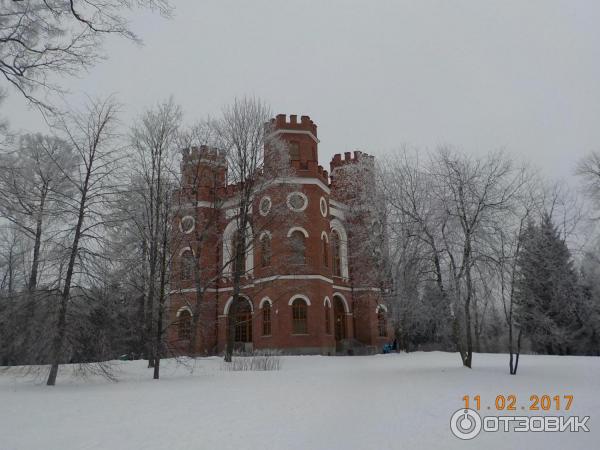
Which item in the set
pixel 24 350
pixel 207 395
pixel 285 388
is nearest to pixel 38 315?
pixel 24 350

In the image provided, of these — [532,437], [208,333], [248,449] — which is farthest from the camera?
[208,333]

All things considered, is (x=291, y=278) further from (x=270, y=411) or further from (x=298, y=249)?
(x=270, y=411)

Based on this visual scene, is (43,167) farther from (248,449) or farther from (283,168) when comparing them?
(248,449)

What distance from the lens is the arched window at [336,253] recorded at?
3253cm

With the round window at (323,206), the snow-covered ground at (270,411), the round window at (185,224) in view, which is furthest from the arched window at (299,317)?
the snow-covered ground at (270,411)

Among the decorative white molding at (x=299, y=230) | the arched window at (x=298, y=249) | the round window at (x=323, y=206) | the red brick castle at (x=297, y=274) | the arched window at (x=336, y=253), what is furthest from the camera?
the arched window at (x=336, y=253)

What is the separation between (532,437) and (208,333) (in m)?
25.5

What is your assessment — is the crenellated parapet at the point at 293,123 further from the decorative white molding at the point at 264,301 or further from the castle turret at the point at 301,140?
the decorative white molding at the point at 264,301

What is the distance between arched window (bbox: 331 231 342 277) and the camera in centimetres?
3253

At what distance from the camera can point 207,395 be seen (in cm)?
1041

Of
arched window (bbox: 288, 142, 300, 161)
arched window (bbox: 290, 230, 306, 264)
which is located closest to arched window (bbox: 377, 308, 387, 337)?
arched window (bbox: 290, 230, 306, 264)

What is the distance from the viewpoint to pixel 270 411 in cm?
843

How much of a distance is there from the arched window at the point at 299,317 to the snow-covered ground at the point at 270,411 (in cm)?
1323

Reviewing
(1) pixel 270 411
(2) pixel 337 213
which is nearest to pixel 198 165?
(1) pixel 270 411
